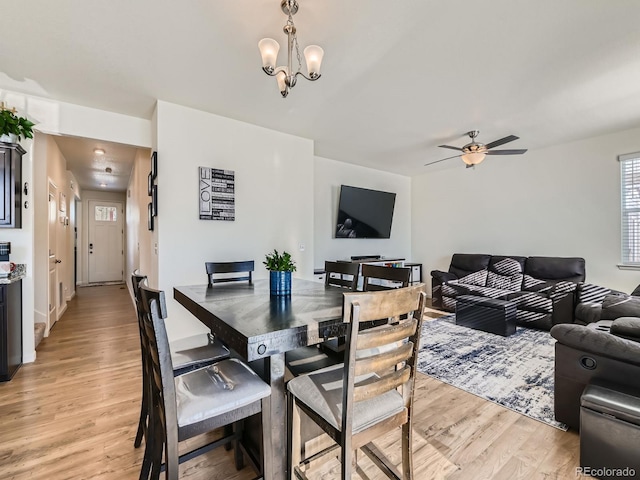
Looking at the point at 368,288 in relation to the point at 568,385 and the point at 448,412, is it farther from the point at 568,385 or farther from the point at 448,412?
the point at 568,385

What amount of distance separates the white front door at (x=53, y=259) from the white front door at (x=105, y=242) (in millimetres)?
4363

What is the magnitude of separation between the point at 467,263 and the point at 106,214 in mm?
9424

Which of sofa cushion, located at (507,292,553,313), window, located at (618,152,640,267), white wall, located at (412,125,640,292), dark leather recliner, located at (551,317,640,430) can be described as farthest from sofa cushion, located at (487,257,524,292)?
dark leather recliner, located at (551,317,640,430)

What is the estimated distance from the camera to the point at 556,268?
14.2ft

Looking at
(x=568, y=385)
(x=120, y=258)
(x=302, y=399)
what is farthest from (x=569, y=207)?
(x=120, y=258)

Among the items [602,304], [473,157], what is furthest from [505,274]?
[473,157]

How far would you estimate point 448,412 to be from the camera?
2.11 meters

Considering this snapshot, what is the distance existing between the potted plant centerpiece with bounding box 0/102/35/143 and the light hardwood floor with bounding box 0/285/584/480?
219cm

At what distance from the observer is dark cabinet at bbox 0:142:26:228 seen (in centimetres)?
274

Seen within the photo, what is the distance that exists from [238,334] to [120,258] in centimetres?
925

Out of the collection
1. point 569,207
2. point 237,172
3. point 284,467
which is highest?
point 237,172

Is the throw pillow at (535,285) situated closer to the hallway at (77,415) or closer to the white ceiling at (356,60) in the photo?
the white ceiling at (356,60)

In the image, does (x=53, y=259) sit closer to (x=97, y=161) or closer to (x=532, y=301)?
(x=97, y=161)

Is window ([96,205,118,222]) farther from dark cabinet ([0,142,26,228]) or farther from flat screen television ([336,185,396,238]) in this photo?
flat screen television ([336,185,396,238])
